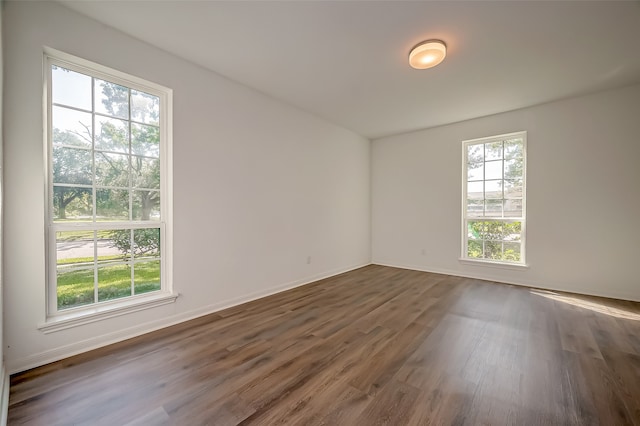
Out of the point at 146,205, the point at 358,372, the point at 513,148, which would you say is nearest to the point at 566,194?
the point at 513,148

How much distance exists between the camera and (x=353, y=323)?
2631 millimetres

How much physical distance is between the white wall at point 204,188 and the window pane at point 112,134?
38cm

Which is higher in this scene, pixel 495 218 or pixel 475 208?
pixel 475 208

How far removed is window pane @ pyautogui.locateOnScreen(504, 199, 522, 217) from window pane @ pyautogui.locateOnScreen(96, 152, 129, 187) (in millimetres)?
5327

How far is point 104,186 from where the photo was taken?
2.28 m

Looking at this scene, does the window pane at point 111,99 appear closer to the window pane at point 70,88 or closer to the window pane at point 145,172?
the window pane at point 70,88

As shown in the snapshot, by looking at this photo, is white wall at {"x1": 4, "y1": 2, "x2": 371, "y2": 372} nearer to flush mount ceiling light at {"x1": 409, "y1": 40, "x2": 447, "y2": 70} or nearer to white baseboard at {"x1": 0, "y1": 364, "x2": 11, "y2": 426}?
white baseboard at {"x1": 0, "y1": 364, "x2": 11, "y2": 426}

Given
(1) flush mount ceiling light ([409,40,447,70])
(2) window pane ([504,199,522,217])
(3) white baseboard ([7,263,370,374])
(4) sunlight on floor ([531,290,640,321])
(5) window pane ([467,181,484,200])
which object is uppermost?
(1) flush mount ceiling light ([409,40,447,70])

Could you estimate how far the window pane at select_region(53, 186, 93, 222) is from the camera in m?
2.07

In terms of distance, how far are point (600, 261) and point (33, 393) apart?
6068 mm

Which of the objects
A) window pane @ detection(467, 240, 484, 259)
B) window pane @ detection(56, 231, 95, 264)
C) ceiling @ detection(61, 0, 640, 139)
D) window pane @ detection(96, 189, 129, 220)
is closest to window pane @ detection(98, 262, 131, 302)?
window pane @ detection(56, 231, 95, 264)

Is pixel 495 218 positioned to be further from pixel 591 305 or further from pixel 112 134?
pixel 112 134

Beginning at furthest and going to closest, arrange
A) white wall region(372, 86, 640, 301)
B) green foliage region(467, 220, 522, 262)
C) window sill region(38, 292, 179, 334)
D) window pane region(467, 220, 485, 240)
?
window pane region(467, 220, 485, 240), green foliage region(467, 220, 522, 262), white wall region(372, 86, 640, 301), window sill region(38, 292, 179, 334)

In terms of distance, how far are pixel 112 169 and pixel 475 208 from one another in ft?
17.2
